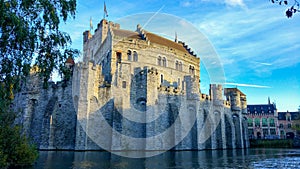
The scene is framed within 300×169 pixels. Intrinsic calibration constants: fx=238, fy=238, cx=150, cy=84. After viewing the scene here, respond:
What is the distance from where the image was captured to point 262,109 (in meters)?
68.4

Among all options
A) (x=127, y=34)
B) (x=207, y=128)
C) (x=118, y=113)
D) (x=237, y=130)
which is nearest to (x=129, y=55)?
(x=127, y=34)

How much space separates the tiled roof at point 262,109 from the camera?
67512mm

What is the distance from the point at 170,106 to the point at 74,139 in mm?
12232

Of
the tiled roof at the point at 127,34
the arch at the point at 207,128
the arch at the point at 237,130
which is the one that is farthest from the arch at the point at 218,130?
the tiled roof at the point at 127,34

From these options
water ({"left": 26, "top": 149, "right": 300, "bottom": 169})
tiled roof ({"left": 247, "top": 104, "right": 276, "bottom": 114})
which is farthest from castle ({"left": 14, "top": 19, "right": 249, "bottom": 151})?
tiled roof ({"left": 247, "top": 104, "right": 276, "bottom": 114})

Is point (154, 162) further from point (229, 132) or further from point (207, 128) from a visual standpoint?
point (229, 132)

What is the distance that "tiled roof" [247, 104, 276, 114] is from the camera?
67.5 metres

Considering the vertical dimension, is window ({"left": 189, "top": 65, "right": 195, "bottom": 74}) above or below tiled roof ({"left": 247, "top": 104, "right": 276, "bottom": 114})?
above

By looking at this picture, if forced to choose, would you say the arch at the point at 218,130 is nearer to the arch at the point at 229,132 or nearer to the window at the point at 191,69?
the arch at the point at 229,132

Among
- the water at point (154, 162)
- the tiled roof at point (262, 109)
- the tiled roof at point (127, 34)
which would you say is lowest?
the water at point (154, 162)

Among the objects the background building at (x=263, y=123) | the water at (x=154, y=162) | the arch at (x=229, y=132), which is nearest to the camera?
the water at (x=154, y=162)

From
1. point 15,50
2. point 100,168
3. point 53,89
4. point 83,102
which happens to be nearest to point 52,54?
point 15,50

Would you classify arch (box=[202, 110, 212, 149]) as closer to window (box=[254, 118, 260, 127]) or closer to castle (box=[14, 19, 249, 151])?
castle (box=[14, 19, 249, 151])

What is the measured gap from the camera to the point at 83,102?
86.1 ft
